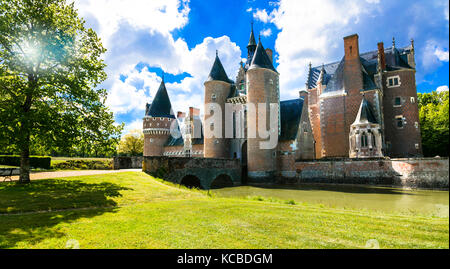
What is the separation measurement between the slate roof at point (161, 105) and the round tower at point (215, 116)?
1269cm

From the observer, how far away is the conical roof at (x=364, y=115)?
27973 millimetres

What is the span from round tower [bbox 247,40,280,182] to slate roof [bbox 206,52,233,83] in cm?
572

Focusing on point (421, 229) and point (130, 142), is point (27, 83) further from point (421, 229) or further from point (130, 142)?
point (130, 142)

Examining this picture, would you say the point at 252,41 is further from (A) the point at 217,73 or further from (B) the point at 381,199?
(B) the point at 381,199

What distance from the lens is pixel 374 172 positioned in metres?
23.6

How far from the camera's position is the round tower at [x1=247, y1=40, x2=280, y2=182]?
2812 centimetres

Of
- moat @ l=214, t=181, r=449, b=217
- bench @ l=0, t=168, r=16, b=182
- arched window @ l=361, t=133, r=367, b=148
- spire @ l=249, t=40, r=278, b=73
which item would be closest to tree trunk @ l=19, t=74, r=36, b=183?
bench @ l=0, t=168, r=16, b=182

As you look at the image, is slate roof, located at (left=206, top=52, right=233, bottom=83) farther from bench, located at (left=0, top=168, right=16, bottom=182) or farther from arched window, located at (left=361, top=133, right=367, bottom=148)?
bench, located at (left=0, top=168, right=16, bottom=182)

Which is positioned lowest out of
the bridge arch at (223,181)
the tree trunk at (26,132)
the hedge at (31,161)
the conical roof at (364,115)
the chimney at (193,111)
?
the bridge arch at (223,181)

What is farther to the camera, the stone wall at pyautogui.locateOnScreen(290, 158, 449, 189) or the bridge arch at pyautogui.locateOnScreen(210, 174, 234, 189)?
the bridge arch at pyautogui.locateOnScreen(210, 174, 234, 189)

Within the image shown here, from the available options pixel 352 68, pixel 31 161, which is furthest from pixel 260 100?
pixel 31 161

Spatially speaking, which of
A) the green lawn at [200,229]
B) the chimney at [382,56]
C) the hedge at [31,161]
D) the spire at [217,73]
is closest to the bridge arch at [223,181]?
the spire at [217,73]

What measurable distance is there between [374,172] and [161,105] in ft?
110

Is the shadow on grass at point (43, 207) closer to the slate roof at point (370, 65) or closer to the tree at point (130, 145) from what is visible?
the slate roof at point (370, 65)
